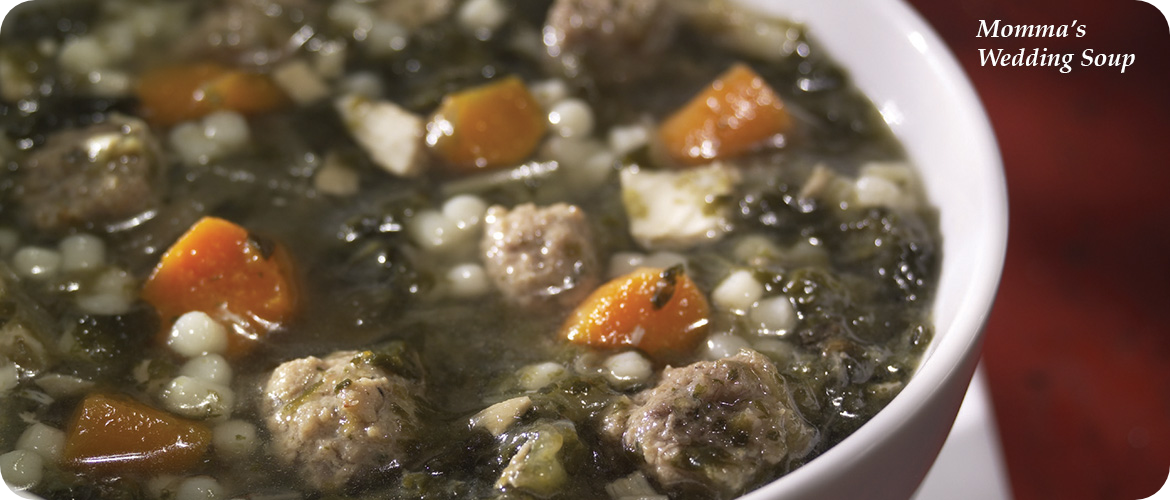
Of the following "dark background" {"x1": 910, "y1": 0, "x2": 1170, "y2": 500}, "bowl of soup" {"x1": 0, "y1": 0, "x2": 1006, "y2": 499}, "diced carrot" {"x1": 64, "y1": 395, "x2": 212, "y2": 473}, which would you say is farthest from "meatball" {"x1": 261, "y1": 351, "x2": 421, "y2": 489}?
"dark background" {"x1": 910, "y1": 0, "x2": 1170, "y2": 500}

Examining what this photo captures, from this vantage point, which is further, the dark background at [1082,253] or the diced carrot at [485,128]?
the dark background at [1082,253]

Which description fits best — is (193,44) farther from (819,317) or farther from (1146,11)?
(1146,11)

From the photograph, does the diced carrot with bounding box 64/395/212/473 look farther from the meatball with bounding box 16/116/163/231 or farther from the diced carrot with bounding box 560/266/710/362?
the diced carrot with bounding box 560/266/710/362

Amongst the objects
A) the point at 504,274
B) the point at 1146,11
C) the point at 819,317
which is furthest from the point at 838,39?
the point at 1146,11

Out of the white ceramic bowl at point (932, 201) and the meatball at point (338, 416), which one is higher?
the white ceramic bowl at point (932, 201)

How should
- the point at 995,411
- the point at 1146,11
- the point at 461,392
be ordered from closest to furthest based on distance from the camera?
the point at 461,392 < the point at 995,411 < the point at 1146,11

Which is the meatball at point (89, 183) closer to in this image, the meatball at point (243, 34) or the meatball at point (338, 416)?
the meatball at point (243, 34)

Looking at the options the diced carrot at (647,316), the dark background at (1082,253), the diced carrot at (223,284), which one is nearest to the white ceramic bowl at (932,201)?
the diced carrot at (647,316)

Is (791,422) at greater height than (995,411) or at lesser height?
greater
